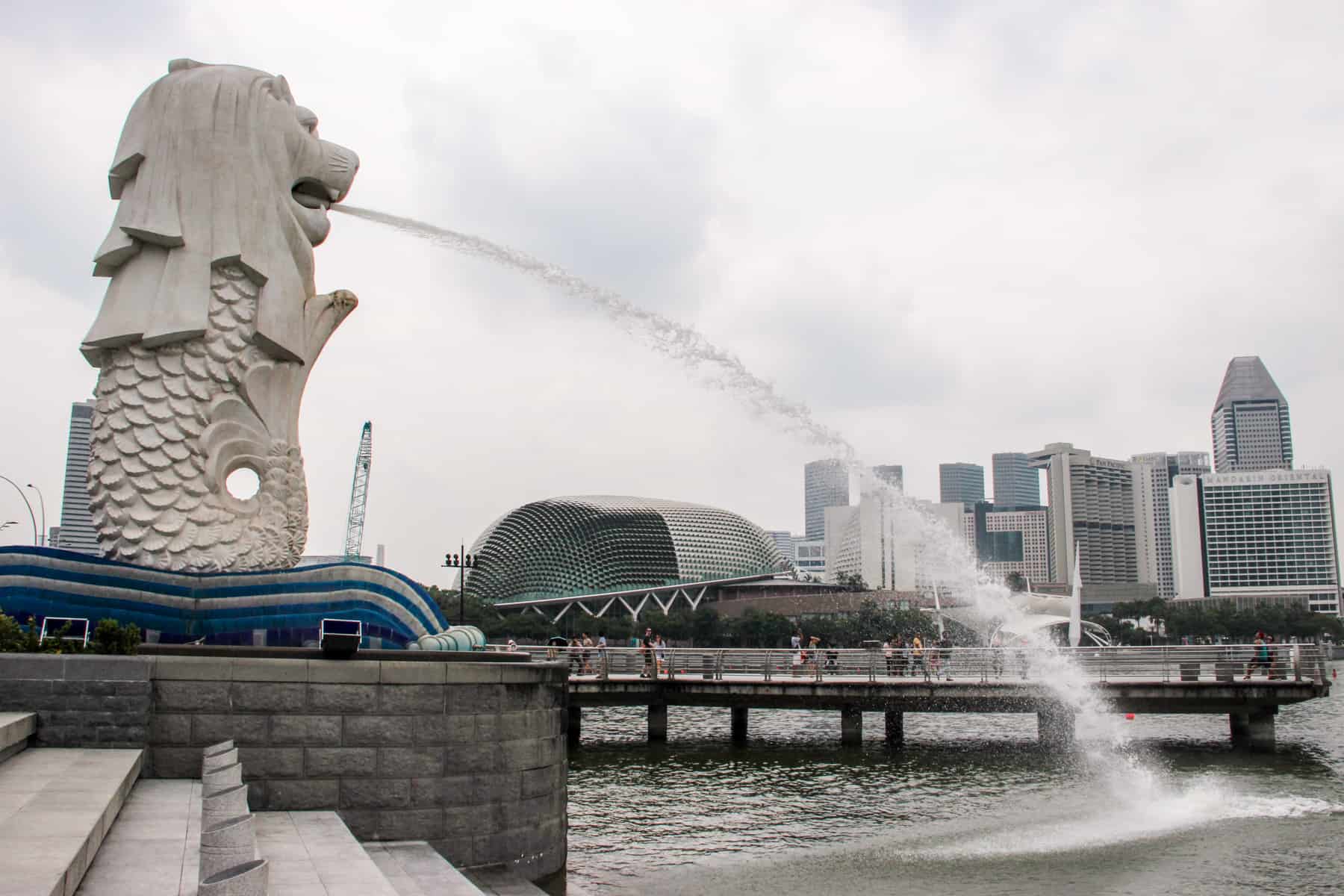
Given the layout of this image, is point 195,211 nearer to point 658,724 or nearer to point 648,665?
point 648,665

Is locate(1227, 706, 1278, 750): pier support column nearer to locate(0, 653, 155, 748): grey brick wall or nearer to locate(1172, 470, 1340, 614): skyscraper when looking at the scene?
locate(0, 653, 155, 748): grey brick wall

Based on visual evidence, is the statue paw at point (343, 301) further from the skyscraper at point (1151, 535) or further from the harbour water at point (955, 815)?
the skyscraper at point (1151, 535)

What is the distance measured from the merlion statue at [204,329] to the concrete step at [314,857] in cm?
776

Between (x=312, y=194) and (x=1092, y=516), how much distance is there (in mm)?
175287

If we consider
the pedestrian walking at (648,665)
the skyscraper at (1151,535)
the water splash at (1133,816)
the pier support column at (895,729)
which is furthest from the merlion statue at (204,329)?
the skyscraper at (1151,535)

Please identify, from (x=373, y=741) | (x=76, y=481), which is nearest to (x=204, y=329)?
(x=373, y=741)

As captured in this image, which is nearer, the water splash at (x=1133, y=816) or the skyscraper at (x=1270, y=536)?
the water splash at (x=1133, y=816)

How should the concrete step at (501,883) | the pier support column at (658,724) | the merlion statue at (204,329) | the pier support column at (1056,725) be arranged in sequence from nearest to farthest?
1. the concrete step at (501,883)
2. the merlion statue at (204,329)
3. the pier support column at (1056,725)
4. the pier support column at (658,724)

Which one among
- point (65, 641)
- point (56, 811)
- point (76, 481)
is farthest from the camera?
point (76, 481)

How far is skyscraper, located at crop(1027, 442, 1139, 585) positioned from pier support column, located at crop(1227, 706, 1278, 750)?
152862mm

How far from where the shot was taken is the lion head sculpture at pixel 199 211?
52.9 ft

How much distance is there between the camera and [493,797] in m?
10.2

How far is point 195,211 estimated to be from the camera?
1641cm

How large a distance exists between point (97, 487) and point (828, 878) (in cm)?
1070
